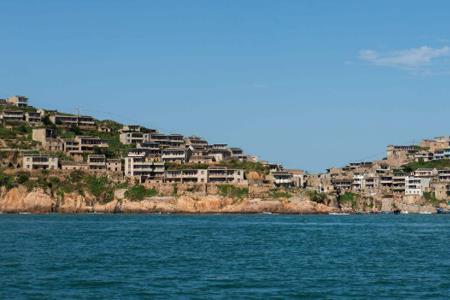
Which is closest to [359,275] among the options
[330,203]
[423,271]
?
[423,271]

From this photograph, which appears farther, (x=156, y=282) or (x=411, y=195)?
(x=411, y=195)

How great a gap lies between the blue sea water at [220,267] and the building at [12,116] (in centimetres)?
11874

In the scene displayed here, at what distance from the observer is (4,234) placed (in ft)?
249

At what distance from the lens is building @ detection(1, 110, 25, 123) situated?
18825cm

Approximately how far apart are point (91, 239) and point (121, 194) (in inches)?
3363

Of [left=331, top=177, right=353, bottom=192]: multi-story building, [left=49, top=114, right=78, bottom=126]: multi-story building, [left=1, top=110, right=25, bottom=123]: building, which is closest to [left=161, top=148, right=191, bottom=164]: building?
[left=49, top=114, right=78, bottom=126]: multi-story building

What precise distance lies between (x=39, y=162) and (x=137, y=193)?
65.5ft

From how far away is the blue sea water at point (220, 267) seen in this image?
1473 inches

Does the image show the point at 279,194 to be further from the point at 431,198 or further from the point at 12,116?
the point at 12,116

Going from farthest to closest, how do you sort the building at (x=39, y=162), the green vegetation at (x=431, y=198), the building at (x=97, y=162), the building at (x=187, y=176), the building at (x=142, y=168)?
the green vegetation at (x=431, y=198), the building at (x=142, y=168), the building at (x=97, y=162), the building at (x=187, y=176), the building at (x=39, y=162)

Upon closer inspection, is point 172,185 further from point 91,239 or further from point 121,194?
point 91,239

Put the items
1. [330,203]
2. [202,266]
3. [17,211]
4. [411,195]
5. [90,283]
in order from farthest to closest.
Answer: [411,195] → [330,203] → [17,211] → [202,266] → [90,283]

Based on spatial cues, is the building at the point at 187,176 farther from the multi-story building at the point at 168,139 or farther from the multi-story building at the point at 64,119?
the multi-story building at the point at 64,119

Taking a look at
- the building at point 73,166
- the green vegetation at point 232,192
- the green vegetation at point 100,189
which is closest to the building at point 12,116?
the building at point 73,166
